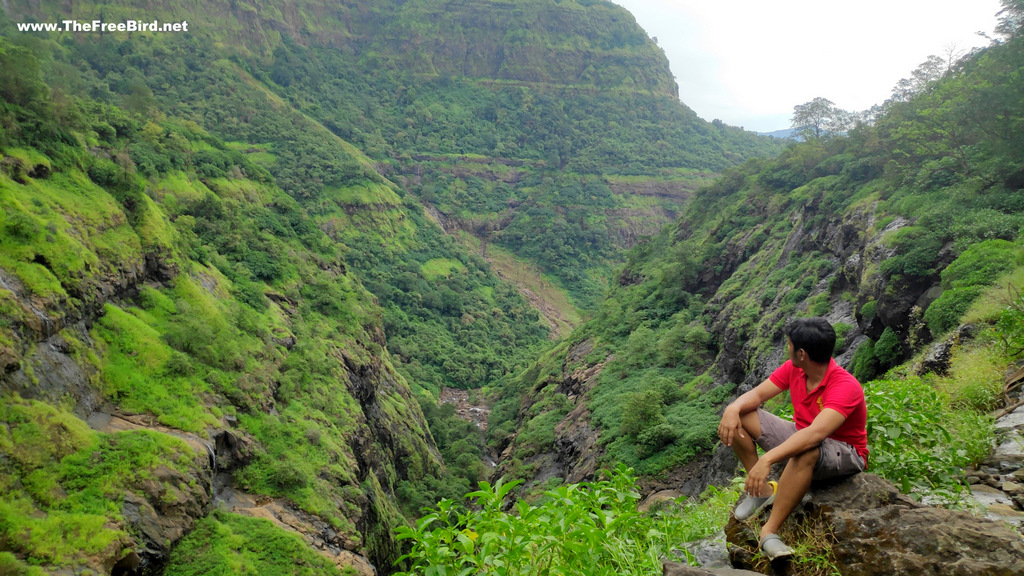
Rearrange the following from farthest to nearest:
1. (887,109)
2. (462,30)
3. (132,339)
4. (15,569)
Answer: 1. (462,30)
2. (887,109)
3. (132,339)
4. (15,569)

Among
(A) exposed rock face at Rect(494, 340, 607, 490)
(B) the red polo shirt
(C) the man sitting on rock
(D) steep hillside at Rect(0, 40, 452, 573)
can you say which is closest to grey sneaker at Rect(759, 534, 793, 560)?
(C) the man sitting on rock

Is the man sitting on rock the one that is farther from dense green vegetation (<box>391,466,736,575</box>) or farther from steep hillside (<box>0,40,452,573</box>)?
steep hillside (<box>0,40,452,573</box>)

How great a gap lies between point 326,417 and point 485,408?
30.5m

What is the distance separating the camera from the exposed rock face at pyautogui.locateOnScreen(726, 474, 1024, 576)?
3602 millimetres

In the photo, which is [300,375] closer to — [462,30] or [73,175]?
[73,175]

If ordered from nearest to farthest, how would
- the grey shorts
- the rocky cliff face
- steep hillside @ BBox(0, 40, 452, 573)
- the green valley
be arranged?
1. the grey shorts
2. the green valley
3. the rocky cliff face
4. steep hillside @ BBox(0, 40, 452, 573)

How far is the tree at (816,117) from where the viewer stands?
49.5 m

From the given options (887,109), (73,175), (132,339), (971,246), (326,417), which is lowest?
(326,417)

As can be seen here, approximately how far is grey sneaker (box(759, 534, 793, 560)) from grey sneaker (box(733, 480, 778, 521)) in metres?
0.40

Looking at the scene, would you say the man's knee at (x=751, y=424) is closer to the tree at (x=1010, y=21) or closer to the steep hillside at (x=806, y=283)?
the steep hillside at (x=806, y=283)

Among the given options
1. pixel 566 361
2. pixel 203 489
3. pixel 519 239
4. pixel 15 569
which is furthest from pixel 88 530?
pixel 519 239

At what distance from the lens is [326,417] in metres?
27.5

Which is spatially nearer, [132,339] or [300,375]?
[132,339]

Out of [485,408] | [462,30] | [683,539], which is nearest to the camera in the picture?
[683,539]
